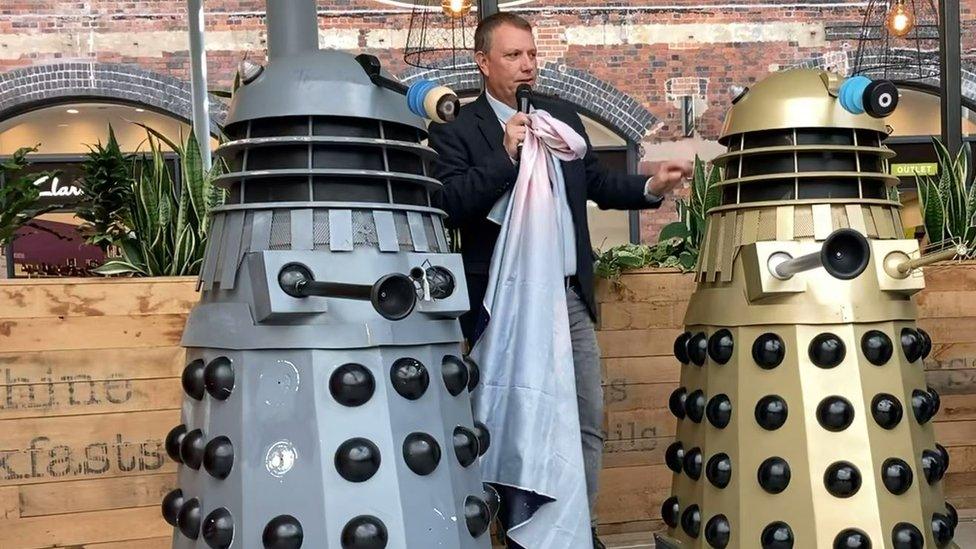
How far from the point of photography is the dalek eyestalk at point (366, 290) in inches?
58.5

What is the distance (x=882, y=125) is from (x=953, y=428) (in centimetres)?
214

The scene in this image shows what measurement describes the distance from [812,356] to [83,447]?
2305 mm

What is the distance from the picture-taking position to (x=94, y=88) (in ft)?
27.1

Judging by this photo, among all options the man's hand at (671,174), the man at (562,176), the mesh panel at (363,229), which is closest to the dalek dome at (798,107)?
the man's hand at (671,174)

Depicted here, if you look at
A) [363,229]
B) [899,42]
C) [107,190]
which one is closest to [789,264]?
[363,229]

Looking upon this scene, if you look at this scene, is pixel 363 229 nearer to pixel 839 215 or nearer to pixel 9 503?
pixel 839 215

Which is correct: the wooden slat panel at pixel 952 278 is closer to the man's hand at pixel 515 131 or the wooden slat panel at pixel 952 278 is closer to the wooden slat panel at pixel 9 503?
the man's hand at pixel 515 131

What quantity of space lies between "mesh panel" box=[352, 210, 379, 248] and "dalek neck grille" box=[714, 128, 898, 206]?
42.0 inches

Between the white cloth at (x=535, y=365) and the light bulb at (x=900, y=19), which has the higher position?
the light bulb at (x=900, y=19)

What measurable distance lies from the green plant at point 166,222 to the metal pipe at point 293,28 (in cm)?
55

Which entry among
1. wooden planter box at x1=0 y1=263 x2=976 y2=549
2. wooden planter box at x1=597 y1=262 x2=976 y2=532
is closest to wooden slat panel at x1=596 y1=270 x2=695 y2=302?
wooden planter box at x1=597 y1=262 x2=976 y2=532

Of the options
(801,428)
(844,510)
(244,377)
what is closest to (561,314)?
(801,428)

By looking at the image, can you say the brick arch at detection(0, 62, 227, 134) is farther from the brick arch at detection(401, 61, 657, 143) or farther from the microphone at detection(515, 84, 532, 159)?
the microphone at detection(515, 84, 532, 159)

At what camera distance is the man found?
8.90ft
